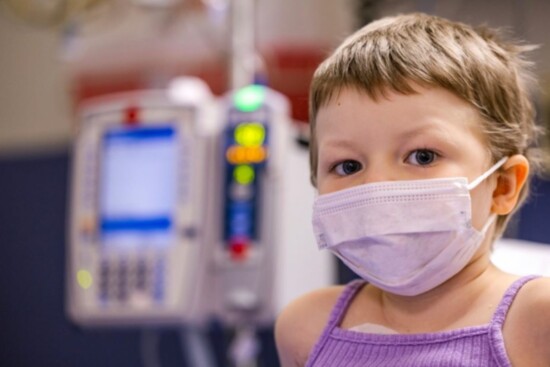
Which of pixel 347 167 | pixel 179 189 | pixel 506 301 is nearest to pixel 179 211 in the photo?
pixel 179 189

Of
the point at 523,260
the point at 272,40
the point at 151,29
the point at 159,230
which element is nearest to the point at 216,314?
the point at 159,230

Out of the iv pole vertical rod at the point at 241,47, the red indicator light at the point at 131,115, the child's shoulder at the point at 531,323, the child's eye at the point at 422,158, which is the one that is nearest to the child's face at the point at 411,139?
the child's eye at the point at 422,158

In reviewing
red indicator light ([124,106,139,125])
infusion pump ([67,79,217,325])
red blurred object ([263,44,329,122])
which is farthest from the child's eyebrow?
red blurred object ([263,44,329,122])

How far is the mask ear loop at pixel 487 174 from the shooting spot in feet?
3.44

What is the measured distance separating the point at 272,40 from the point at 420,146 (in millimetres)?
2159

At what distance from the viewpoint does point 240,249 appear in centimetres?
221

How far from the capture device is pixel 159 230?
2307 millimetres

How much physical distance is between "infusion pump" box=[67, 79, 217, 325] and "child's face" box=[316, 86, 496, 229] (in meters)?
1.24

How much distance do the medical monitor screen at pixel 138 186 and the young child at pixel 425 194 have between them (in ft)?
4.00

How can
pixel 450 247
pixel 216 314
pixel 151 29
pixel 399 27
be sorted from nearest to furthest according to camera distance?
pixel 450 247, pixel 399 27, pixel 216 314, pixel 151 29

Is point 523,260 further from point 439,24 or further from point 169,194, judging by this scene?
point 169,194

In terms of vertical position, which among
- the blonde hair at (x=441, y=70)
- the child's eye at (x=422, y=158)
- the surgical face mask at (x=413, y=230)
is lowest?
the surgical face mask at (x=413, y=230)

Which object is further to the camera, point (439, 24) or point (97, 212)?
point (97, 212)

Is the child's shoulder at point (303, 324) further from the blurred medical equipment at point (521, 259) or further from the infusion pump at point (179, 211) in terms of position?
the infusion pump at point (179, 211)
